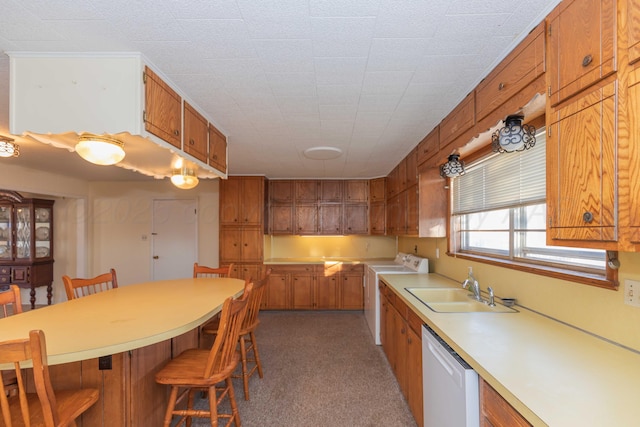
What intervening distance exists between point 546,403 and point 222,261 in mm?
4723

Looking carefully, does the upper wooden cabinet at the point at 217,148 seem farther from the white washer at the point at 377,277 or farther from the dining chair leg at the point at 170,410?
the white washer at the point at 377,277

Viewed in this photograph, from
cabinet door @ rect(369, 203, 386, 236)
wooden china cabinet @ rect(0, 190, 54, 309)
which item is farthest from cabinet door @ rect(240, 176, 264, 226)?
wooden china cabinet @ rect(0, 190, 54, 309)

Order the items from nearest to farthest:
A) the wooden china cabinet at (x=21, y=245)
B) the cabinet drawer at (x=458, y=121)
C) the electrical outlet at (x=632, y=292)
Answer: the electrical outlet at (x=632, y=292) → the cabinet drawer at (x=458, y=121) → the wooden china cabinet at (x=21, y=245)

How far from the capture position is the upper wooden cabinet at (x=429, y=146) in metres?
2.64

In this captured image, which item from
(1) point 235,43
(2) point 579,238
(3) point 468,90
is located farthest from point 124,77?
(2) point 579,238

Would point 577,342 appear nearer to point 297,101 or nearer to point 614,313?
point 614,313

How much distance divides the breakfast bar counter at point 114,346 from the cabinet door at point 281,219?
327cm

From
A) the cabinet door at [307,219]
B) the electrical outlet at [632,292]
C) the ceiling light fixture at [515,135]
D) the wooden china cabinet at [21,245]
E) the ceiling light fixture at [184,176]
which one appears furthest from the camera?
the cabinet door at [307,219]

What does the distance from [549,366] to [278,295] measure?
4235 mm

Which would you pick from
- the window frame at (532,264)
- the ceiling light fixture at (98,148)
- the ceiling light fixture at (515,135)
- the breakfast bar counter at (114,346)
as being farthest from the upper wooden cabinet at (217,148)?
the window frame at (532,264)

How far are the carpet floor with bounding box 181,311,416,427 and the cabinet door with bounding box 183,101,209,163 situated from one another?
2019mm

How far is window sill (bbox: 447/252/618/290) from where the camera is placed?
1308 millimetres

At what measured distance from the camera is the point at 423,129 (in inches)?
109

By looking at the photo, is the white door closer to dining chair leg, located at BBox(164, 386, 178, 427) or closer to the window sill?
A: dining chair leg, located at BBox(164, 386, 178, 427)
